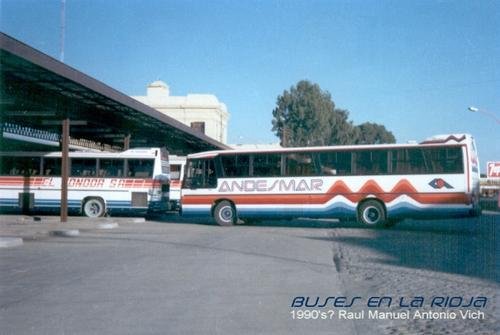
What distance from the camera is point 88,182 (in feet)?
85.0

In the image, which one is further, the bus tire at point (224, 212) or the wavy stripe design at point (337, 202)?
the bus tire at point (224, 212)

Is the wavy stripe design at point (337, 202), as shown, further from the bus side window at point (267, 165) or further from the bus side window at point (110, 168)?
the bus side window at point (110, 168)

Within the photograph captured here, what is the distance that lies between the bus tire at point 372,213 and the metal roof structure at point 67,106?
985cm

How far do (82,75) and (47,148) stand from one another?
64.5ft

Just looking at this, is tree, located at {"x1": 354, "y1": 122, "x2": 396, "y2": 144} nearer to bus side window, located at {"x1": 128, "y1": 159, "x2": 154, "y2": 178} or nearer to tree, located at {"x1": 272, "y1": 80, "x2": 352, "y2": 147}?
tree, located at {"x1": 272, "y1": 80, "x2": 352, "y2": 147}

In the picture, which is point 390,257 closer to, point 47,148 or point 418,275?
point 418,275

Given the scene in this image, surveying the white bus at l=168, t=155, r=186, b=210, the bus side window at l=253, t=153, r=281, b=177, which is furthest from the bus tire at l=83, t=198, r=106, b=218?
the bus side window at l=253, t=153, r=281, b=177

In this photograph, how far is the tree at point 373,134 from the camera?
304 ft

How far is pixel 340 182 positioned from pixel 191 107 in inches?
2303

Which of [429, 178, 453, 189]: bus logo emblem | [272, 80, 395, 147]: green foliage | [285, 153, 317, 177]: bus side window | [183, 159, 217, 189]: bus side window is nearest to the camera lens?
[429, 178, 453, 189]: bus logo emblem

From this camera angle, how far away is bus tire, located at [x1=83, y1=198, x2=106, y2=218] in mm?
25781

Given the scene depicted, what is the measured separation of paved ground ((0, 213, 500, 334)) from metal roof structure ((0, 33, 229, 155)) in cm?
487

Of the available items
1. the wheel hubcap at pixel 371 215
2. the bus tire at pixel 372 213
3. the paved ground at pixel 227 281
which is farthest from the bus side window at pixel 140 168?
the wheel hubcap at pixel 371 215

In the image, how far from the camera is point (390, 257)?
1180 cm
